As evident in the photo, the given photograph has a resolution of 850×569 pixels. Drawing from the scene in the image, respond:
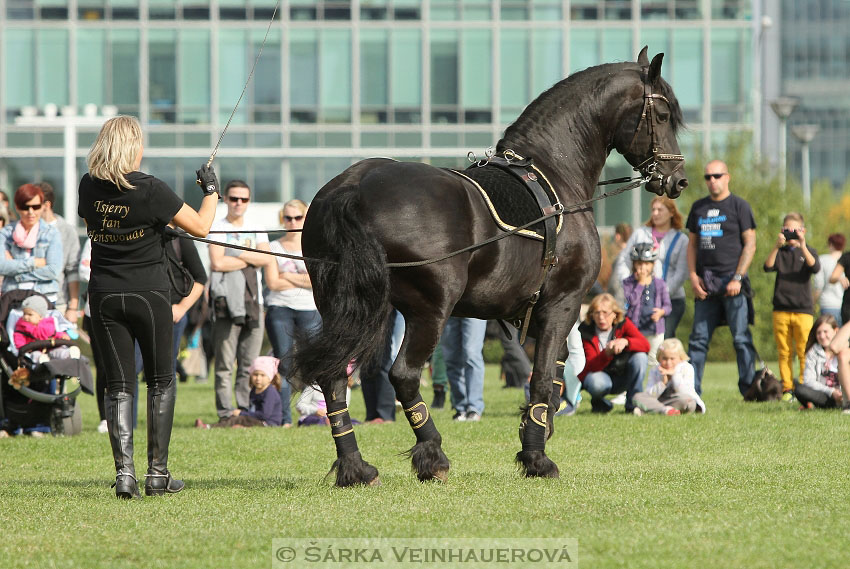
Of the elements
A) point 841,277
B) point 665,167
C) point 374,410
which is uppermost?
point 665,167

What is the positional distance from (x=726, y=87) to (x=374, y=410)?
29351 mm

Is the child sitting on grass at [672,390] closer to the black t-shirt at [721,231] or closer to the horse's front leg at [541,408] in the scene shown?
the black t-shirt at [721,231]

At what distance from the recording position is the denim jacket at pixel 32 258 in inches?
475

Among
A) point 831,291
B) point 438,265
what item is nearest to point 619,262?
point 831,291

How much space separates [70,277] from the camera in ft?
43.1

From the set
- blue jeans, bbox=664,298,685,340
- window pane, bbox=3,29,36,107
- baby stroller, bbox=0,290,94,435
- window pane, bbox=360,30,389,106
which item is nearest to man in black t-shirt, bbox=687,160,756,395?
blue jeans, bbox=664,298,685,340

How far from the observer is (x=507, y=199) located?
777 cm

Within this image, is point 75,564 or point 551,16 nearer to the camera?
point 75,564

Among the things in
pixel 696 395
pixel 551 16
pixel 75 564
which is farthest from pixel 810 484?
pixel 551 16

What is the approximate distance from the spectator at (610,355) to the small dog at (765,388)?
1.59 m

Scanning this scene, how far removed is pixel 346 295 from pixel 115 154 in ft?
4.96

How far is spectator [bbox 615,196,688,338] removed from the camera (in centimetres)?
1455

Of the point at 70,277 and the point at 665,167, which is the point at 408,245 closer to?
the point at 665,167

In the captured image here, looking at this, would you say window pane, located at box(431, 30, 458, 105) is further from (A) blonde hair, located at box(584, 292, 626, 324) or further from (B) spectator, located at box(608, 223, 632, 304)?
(A) blonde hair, located at box(584, 292, 626, 324)
